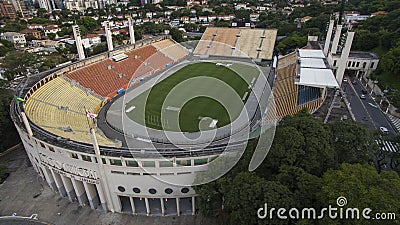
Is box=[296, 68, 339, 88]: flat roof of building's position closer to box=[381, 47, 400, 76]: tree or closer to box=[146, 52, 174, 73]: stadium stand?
box=[381, 47, 400, 76]: tree

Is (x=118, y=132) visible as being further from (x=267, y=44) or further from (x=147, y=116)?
(x=267, y=44)

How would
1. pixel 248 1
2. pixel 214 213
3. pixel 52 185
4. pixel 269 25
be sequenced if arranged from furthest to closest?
pixel 248 1 < pixel 269 25 < pixel 52 185 < pixel 214 213

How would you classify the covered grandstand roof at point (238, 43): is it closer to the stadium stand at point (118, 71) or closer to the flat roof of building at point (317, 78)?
the stadium stand at point (118, 71)

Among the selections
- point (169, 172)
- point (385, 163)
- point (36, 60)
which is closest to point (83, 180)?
point (169, 172)

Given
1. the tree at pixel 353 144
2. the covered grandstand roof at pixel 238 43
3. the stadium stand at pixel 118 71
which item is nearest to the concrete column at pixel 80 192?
the stadium stand at pixel 118 71

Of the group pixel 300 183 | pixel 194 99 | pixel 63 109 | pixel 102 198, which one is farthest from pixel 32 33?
pixel 300 183

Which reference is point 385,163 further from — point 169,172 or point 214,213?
point 169,172

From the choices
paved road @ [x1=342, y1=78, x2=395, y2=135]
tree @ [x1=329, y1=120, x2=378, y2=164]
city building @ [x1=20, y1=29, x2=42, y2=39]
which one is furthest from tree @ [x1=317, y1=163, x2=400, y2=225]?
city building @ [x1=20, y1=29, x2=42, y2=39]
